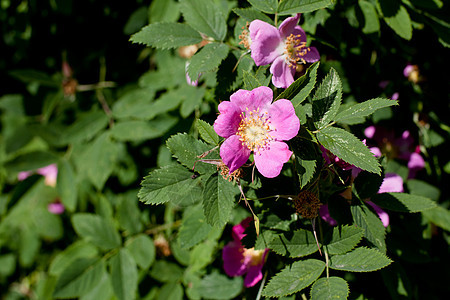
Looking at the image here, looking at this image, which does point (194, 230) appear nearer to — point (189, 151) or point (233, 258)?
point (233, 258)

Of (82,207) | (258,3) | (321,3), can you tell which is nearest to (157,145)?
(82,207)

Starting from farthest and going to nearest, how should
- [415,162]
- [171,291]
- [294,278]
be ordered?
[171,291] < [415,162] < [294,278]

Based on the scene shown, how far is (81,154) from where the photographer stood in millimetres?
1917

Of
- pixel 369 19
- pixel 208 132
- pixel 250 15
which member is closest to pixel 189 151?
→ pixel 208 132

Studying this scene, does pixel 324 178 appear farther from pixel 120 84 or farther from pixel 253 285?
pixel 120 84

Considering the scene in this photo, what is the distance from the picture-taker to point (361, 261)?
0.95 m

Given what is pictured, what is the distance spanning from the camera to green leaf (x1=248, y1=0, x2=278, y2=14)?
102 centimetres

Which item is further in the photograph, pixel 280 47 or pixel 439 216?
pixel 439 216

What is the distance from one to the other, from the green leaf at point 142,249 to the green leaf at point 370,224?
930 millimetres

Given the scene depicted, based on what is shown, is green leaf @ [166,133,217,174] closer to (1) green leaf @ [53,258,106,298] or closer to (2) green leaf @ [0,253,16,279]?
(1) green leaf @ [53,258,106,298]

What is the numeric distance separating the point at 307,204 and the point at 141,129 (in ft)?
3.20

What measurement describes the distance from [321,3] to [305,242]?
65 centimetres

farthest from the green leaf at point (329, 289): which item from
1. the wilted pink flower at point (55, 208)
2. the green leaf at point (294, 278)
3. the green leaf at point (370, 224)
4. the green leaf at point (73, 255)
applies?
the wilted pink flower at point (55, 208)

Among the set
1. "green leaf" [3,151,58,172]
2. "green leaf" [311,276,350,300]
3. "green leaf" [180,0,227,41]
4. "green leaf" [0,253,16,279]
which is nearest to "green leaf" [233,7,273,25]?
"green leaf" [180,0,227,41]
